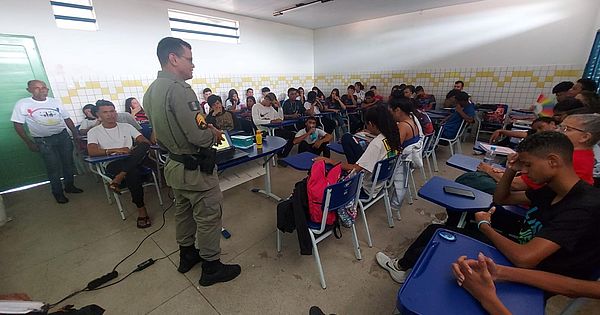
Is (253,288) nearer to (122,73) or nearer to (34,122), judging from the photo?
(34,122)

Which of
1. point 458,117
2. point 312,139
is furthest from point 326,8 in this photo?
point 458,117

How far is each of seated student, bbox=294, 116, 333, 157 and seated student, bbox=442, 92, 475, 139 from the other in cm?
194

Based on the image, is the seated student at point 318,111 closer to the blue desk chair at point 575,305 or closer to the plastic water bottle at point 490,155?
the plastic water bottle at point 490,155

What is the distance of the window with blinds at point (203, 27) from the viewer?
524 cm

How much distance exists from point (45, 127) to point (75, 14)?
2.03 meters

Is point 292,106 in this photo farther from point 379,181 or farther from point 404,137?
point 379,181

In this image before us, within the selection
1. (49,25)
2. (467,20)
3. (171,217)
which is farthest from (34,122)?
(467,20)

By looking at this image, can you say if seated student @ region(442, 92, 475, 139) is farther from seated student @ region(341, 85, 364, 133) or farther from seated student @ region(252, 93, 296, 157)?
seated student @ region(252, 93, 296, 157)

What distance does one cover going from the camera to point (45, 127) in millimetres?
3281

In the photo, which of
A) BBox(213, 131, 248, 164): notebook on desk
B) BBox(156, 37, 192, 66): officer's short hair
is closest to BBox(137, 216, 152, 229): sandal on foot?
BBox(213, 131, 248, 164): notebook on desk

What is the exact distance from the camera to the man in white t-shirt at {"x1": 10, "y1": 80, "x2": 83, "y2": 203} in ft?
10.6

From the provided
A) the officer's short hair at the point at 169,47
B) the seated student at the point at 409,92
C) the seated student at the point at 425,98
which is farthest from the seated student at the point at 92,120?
the seated student at the point at 425,98

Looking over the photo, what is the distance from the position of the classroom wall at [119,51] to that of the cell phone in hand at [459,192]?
211 inches

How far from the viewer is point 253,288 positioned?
1856 millimetres
